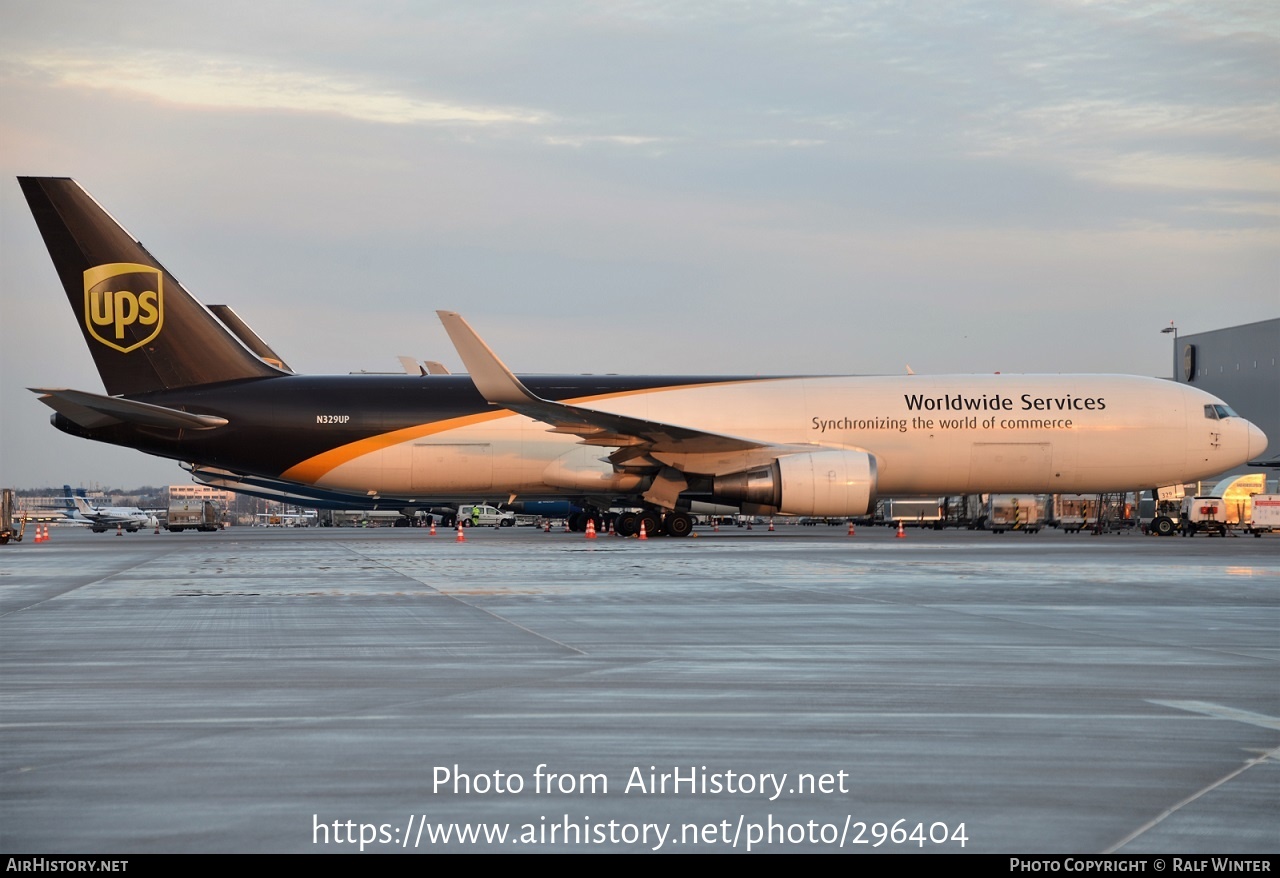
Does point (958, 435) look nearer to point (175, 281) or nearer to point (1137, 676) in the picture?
point (175, 281)

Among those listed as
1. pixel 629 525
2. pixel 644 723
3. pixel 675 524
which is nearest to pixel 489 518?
pixel 629 525

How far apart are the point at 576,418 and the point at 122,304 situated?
12485 mm

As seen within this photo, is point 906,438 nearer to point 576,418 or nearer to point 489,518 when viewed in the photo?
point 576,418

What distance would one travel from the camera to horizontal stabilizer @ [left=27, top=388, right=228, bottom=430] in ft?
107

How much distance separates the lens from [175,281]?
3503 cm

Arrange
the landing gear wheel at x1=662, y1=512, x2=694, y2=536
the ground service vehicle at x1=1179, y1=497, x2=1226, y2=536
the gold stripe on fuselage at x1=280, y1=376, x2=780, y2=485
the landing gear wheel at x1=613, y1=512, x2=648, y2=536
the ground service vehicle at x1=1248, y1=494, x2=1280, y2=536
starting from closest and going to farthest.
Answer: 1. the gold stripe on fuselage at x1=280, y1=376, x2=780, y2=485
2. the landing gear wheel at x1=662, y1=512, x2=694, y2=536
3. the landing gear wheel at x1=613, y1=512, x2=648, y2=536
4. the ground service vehicle at x1=1248, y1=494, x2=1280, y2=536
5. the ground service vehicle at x1=1179, y1=497, x2=1226, y2=536

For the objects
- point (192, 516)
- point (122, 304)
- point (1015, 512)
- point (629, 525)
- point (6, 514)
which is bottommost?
point (192, 516)

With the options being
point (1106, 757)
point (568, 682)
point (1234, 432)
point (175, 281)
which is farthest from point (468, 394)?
point (1106, 757)

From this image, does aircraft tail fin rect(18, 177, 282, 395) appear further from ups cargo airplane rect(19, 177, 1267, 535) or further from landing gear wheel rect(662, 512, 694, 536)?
landing gear wheel rect(662, 512, 694, 536)

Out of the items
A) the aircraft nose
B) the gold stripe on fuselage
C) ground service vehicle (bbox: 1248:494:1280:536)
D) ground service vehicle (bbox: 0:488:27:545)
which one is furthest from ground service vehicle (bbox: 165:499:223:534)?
the aircraft nose

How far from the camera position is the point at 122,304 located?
3444 cm

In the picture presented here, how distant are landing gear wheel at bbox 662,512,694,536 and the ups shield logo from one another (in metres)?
14.2

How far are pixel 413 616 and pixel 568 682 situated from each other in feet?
16.4

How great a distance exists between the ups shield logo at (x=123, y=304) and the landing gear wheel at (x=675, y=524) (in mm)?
14158
